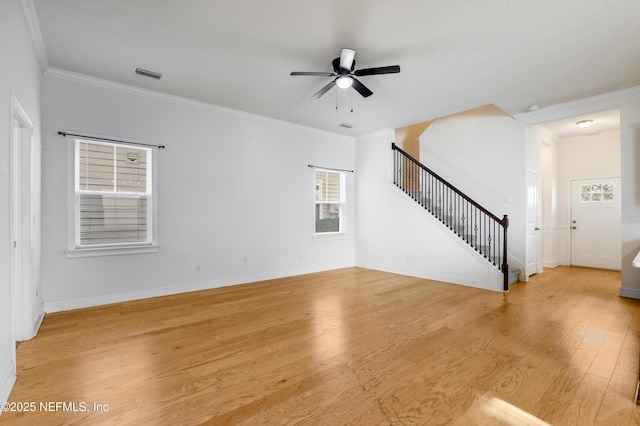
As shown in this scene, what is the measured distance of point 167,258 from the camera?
15.5 ft

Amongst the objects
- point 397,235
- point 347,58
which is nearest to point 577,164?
point 397,235

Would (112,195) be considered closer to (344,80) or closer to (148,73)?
(148,73)

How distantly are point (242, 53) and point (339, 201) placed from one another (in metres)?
4.19

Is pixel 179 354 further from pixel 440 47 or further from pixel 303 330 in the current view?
pixel 440 47

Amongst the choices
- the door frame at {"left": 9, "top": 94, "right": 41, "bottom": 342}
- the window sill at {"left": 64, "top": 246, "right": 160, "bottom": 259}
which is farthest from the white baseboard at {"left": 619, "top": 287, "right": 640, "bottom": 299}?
the door frame at {"left": 9, "top": 94, "right": 41, "bottom": 342}

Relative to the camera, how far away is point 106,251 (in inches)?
166

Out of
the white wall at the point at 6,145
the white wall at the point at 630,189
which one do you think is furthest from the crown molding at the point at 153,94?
the white wall at the point at 630,189

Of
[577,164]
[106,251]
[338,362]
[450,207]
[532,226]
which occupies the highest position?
[577,164]

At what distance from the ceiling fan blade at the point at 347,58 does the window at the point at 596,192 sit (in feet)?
22.7

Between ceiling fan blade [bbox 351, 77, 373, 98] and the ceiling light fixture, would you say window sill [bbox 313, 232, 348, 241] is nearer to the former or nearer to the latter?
ceiling fan blade [bbox 351, 77, 373, 98]

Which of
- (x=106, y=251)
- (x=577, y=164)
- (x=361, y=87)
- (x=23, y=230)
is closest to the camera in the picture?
(x=23, y=230)

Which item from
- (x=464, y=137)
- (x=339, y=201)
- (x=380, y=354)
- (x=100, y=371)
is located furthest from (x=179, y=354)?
(x=464, y=137)

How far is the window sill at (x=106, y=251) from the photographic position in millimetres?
3994

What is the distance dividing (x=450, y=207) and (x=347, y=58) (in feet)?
14.0
